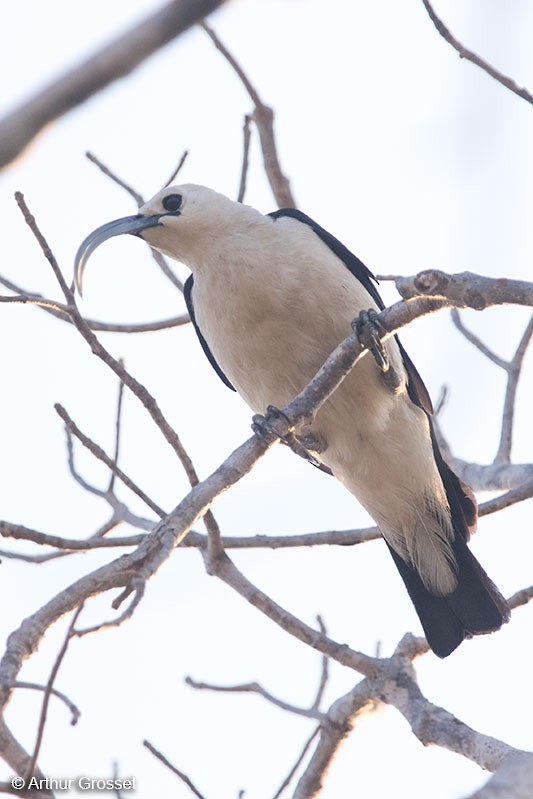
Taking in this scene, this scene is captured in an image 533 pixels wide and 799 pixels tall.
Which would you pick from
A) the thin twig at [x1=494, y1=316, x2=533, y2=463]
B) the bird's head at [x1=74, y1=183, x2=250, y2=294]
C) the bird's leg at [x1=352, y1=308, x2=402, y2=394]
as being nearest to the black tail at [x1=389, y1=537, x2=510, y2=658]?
the thin twig at [x1=494, y1=316, x2=533, y2=463]

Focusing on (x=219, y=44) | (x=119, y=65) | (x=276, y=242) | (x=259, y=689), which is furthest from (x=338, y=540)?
(x=119, y=65)

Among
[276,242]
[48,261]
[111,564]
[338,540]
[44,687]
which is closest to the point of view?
[44,687]

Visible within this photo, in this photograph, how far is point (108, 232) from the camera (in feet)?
19.8

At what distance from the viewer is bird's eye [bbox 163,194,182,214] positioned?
20.0 feet

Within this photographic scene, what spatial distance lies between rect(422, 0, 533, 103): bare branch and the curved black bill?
8.04 ft

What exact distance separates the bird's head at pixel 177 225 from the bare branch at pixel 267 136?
347 millimetres

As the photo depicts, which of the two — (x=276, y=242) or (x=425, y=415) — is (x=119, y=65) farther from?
(x=425, y=415)

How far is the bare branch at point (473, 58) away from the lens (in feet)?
11.8

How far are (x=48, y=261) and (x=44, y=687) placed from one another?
1999mm

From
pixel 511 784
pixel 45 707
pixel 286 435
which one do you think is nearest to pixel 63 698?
pixel 45 707

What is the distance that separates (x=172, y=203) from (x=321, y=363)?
1533mm

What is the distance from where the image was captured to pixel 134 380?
13.1 ft

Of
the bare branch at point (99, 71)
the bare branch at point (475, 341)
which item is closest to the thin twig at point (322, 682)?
the bare branch at point (475, 341)

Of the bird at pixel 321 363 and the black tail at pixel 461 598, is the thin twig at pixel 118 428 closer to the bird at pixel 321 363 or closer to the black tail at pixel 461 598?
the bird at pixel 321 363
